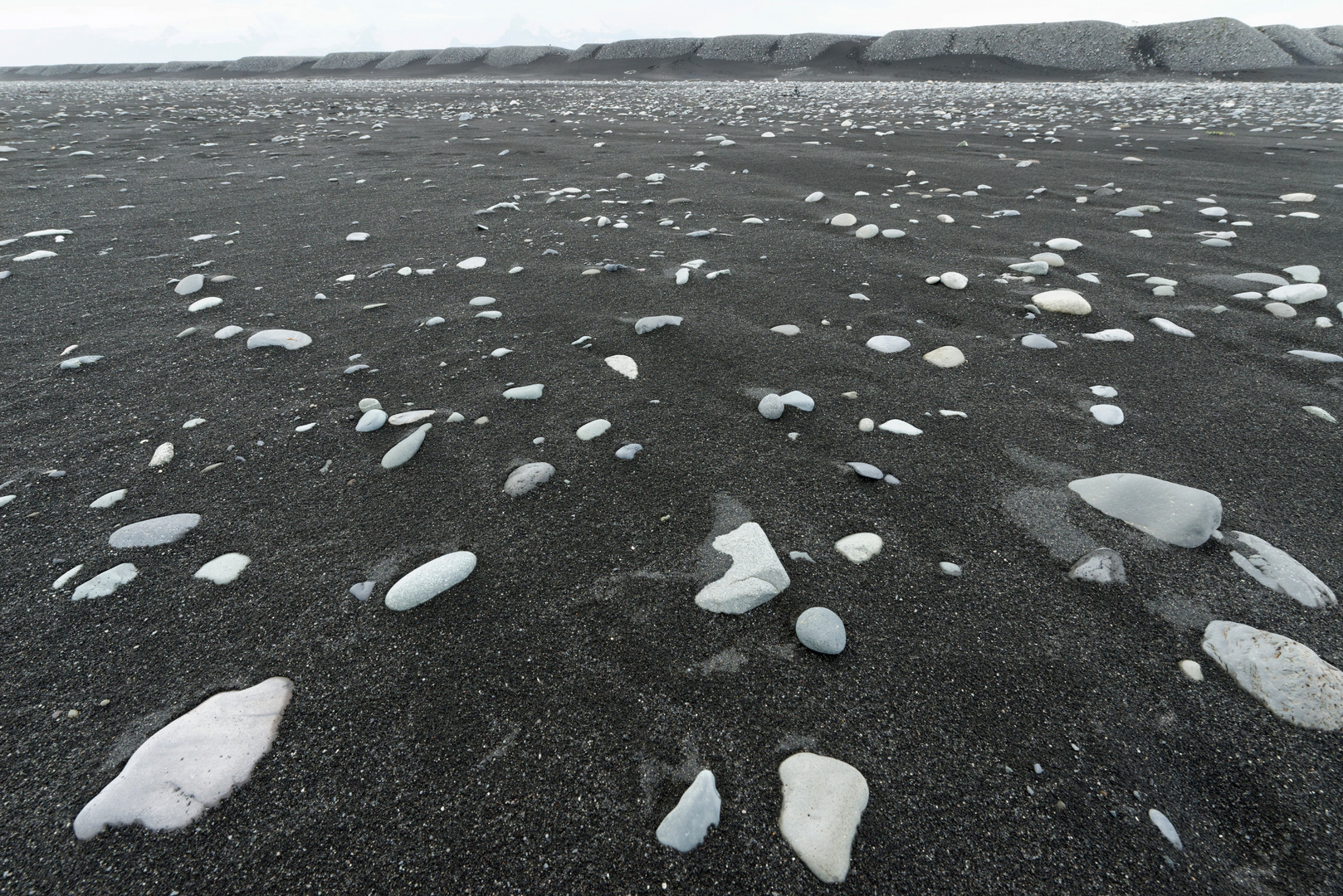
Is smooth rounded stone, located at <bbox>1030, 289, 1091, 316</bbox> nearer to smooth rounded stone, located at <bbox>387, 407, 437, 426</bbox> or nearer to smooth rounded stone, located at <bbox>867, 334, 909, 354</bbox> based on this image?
smooth rounded stone, located at <bbox>867, 334, 909, 354</bbox>

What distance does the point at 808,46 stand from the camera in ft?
125

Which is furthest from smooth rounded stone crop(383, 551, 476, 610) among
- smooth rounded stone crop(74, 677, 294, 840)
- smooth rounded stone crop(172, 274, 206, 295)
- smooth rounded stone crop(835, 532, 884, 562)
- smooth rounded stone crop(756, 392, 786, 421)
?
smooth rounded stone crop(172, 274, 206, 295)

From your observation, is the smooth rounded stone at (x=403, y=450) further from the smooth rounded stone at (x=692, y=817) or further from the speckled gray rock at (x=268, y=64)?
the speckled gray rock at (x=268, y=64)

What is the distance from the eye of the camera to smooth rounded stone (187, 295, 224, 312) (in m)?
2.80

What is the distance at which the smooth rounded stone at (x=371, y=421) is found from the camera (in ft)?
6.36

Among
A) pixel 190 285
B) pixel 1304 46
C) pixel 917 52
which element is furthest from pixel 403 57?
pixel 190 285

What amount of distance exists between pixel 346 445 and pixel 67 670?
0.84 metres

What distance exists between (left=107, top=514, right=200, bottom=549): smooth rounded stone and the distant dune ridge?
131 ft

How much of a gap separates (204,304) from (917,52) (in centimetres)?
4082

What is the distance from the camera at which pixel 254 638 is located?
1256mm

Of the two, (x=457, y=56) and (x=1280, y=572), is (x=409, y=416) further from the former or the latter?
(x=457, y=56)

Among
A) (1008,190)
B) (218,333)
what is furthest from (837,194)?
(218,333)

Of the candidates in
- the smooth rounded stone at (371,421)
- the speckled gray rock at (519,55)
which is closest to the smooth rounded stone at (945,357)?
the smooth rounded stone at (371,421)

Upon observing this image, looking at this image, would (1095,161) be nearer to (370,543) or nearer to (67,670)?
(370,543)
